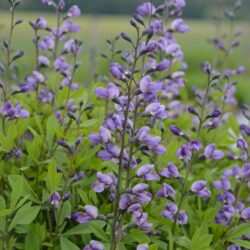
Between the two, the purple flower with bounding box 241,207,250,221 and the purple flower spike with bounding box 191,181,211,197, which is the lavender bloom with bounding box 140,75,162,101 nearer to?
the purple flower spike with bounding box 191,181,211,197

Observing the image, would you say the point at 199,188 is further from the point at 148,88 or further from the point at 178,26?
the point at 178,26

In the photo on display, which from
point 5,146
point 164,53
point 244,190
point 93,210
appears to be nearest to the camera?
point 93,210

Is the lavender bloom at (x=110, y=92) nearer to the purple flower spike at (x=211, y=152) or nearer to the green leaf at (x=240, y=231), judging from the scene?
the purple flower spike at (x=211, y=152)

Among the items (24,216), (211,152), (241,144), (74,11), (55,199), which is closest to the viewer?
(24,216)

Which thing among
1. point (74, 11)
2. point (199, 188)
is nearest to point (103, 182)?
point (199, 188)

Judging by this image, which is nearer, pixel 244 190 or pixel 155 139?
pixel 155 139

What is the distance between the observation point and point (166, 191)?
2258 mm

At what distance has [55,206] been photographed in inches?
86.0

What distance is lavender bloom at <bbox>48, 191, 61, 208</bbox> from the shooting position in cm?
218

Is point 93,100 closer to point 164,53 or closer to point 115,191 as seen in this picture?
point 164,53

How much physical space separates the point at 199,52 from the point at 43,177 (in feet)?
56.4

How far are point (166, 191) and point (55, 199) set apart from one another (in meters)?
0.43

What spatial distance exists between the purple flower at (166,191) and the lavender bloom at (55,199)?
1.27ft

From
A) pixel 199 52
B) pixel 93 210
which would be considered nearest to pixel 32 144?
pixel 93 210
